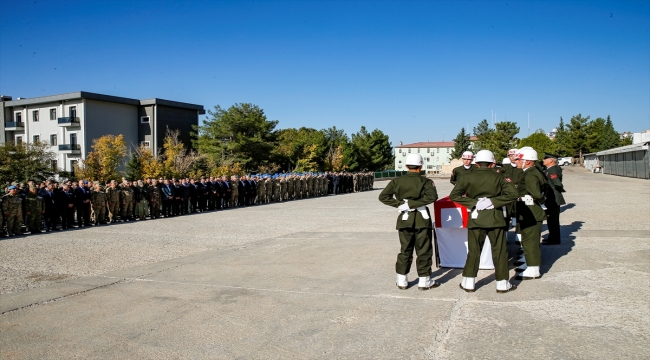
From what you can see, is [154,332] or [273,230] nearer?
[154,332]

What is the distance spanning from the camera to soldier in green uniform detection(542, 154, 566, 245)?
377 inches

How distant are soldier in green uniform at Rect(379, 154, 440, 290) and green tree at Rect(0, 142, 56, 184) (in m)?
26.0

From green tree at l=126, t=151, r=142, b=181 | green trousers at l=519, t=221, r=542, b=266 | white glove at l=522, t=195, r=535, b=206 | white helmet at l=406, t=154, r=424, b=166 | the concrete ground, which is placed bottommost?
the concrete ground

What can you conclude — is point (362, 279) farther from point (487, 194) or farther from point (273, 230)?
point (273, 230)

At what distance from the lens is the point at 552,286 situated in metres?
6.75

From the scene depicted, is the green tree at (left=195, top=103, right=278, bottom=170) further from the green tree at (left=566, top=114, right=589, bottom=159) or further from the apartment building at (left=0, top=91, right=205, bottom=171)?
the green tree at (left=566, top=114, right=589, bottom=159)

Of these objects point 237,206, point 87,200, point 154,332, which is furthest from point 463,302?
point 237,206

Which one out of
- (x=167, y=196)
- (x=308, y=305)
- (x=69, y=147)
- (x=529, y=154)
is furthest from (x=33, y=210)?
(x=69, y=147)

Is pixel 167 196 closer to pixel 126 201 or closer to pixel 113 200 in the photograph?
pixel 126 201

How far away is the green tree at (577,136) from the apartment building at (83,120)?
73.9 m

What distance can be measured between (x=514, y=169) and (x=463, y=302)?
17.6ft

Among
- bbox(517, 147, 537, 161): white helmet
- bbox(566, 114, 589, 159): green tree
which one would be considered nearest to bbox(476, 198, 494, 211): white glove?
bbox(517, 147, 537, 161): white helmet

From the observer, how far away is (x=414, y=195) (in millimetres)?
6699

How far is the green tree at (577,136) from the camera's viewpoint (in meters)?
94.2
